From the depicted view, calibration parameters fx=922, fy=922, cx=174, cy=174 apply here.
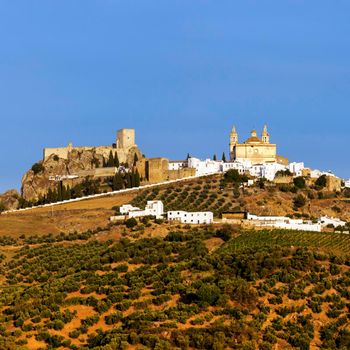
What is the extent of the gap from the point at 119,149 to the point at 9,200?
549 inches

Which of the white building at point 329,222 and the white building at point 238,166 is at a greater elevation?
the white building at point 238,166

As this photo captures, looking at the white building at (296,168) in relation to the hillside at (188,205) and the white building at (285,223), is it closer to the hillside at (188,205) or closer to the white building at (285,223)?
the hillside at (188,205)

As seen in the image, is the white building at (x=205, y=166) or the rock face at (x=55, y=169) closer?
the white building at (x=205, y=166)

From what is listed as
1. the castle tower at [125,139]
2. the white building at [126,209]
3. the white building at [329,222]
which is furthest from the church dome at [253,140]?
the white building at [329,222]

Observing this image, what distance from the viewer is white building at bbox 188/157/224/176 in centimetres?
9019

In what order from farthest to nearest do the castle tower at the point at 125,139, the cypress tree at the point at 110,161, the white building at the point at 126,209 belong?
the castle tower at the point at 125,139, the cypress tree at the point at 110,161, the white building at the point at 126,209

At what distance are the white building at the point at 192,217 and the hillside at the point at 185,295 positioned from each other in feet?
24.3

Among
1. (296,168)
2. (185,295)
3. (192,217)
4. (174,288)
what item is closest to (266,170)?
(296,168)

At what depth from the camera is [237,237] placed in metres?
59.0

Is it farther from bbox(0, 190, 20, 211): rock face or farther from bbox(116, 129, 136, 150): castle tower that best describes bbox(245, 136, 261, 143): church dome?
bbox(0, 190, 20, 211): rock face

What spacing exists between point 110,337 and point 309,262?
46.6ft

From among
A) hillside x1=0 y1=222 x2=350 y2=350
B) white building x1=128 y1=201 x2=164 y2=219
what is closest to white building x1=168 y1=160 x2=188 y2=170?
white building x1=128 y1=201 x2=164 y2=219

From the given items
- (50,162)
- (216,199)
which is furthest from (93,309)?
(50,162)

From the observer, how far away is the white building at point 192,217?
2616 inches
